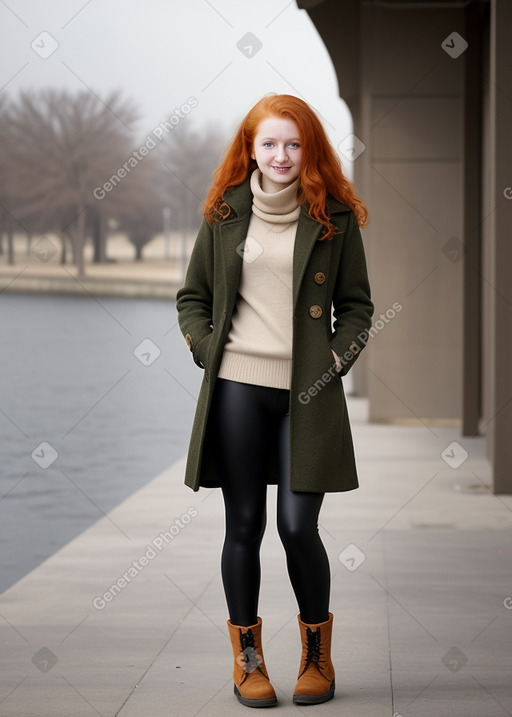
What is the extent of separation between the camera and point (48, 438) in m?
11.4

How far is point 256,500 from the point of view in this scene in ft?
12.4

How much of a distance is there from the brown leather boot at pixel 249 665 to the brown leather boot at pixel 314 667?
0.09 m

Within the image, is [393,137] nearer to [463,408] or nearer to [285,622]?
[463,408]

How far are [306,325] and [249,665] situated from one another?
1.06 m

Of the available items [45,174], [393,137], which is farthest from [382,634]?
[45,174]

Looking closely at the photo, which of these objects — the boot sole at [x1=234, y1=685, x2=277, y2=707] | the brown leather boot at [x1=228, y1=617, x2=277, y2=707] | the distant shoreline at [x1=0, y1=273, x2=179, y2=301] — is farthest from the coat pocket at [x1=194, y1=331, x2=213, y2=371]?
Result: the distant shoreline at [x1=0, y1=273, x2=179, y2=301]

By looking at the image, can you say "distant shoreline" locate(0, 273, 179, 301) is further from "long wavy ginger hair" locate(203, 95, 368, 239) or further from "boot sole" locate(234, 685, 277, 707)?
"boot sole" locate(234, 685, 277, 707)

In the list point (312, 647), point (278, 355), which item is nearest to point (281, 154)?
point (278, 355)

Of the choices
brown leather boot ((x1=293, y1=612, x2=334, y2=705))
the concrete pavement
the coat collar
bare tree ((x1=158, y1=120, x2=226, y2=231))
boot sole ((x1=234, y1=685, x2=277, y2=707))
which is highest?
bare tree ((x1=158, y1=120, x2=226, y2=231))

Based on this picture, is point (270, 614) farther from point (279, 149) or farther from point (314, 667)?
point (279, 149)

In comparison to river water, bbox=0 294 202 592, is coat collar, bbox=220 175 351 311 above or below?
above

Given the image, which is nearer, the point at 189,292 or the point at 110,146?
the point at 189,292

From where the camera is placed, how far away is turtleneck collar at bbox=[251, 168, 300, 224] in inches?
147

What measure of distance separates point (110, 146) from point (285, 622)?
69.7 meters
